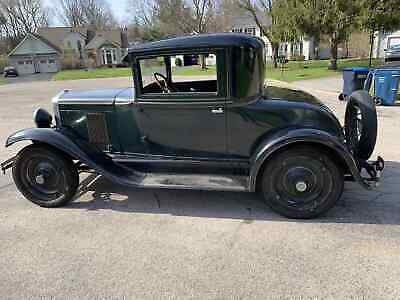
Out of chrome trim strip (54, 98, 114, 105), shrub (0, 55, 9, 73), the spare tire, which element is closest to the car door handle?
chrome trim strip (54, 98, 114, 105)

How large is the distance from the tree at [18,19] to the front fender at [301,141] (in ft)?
242

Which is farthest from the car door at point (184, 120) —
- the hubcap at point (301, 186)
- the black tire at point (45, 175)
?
the black tire at point (45, 175)

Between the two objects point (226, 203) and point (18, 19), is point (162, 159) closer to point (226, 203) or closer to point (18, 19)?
point (226, 203)

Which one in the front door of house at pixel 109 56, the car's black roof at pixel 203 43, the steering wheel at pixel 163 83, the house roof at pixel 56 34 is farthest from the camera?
the house roof at pixel 56 34

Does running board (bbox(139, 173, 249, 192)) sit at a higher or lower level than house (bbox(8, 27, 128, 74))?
lower

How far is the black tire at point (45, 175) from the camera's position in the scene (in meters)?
3.98

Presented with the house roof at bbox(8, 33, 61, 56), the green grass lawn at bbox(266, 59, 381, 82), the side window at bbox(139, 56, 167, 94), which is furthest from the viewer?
the house roof at bbox(8, 33, 61, 56)

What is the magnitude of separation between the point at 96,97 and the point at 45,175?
1185mm

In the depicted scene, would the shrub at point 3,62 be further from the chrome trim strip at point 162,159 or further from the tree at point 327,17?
the chrome trim strip at point 162,159

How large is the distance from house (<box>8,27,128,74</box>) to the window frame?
54220mm

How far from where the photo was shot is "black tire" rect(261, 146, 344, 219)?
3.47 meters

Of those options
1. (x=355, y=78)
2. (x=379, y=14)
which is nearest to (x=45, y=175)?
(x=355, y=78)

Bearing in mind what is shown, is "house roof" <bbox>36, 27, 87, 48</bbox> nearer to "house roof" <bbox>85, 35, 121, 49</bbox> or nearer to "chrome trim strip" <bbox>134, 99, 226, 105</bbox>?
"house roof" <bbox>85, 35, 121, 49</bbox>

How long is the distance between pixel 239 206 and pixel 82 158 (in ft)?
6.62
